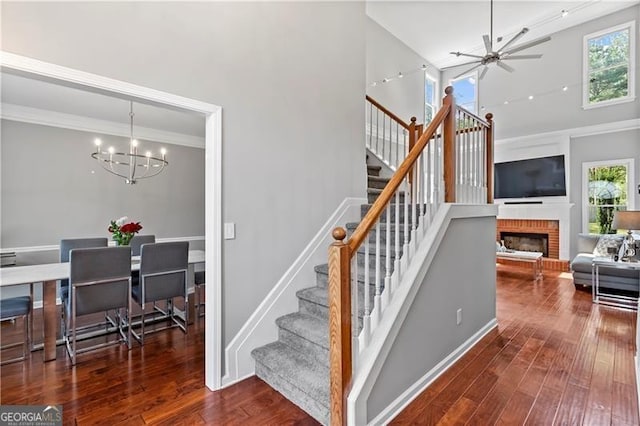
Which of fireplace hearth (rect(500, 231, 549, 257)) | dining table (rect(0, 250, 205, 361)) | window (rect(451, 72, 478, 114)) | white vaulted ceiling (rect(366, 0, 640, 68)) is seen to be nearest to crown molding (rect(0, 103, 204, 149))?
dining table (rect(0, 250, 205, 361))

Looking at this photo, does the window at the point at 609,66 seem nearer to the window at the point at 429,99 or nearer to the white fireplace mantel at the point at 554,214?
the white fireplace mantel at the point at 554,214

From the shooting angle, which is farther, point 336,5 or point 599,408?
point 336,5

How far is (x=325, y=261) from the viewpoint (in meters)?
3.02

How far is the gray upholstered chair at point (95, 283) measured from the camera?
2.71 meters

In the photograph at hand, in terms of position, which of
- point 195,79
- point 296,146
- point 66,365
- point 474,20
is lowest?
point 66,365

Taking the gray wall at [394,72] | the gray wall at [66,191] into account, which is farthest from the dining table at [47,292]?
the gray wall at [394,72]

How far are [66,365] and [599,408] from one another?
4130mm

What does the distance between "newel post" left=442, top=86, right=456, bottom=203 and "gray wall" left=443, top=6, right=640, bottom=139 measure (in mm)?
6136

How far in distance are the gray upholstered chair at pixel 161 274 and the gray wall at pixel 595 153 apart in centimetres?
783

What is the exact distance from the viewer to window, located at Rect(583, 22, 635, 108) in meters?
5.98

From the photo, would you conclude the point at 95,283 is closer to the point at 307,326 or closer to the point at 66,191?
the point at 307,326

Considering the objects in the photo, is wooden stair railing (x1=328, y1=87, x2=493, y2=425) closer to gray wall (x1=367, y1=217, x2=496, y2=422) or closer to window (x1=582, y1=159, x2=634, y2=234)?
gray wall (x1=367, y1=217, x2=496, y2=422)

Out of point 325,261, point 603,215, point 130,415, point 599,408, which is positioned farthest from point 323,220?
point 603,215

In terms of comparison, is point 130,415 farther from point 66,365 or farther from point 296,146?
point 296,146
